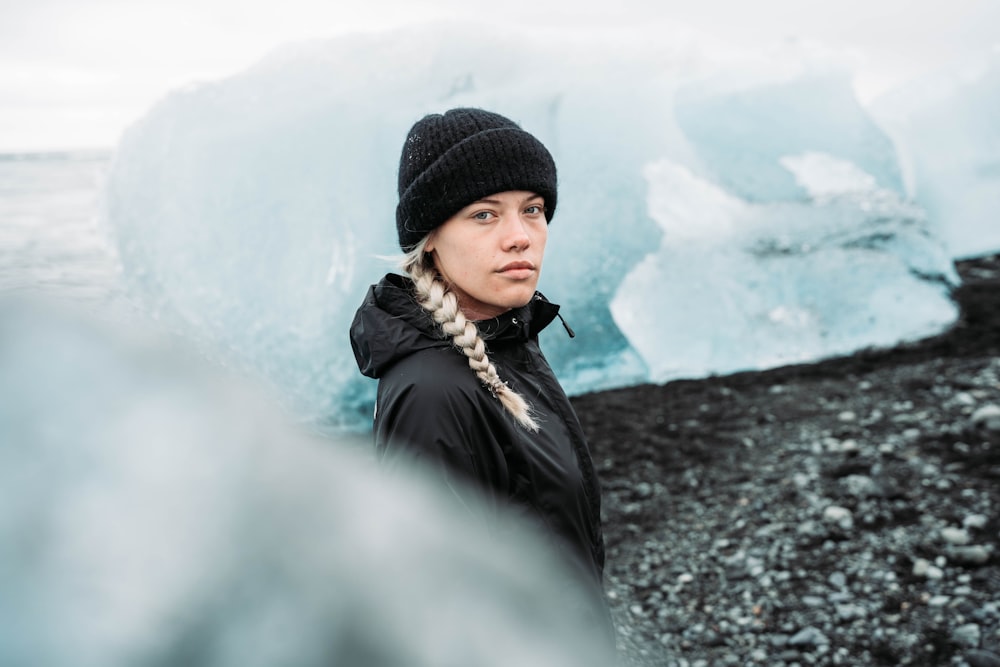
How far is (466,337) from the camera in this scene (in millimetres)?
1714

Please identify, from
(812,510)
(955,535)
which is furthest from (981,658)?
(812,510)

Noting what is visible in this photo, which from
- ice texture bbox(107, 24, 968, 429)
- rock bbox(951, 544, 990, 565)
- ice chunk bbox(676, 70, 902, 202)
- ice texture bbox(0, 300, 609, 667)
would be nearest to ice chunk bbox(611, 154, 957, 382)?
ice texture bbox(107, 24, 968, 429)

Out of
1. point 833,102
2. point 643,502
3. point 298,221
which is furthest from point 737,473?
point 833,102

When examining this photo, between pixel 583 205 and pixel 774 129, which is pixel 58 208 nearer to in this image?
pixel 583 205

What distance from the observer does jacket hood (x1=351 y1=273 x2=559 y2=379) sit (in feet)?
5.63

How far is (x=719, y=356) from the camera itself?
6156mm

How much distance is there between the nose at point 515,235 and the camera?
1.77 metres

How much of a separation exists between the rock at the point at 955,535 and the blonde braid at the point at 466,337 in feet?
9.32

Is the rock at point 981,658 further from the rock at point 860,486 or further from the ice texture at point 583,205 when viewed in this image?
the ice texture at point 583,205

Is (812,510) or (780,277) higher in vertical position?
(780,277)

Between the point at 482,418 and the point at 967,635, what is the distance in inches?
101

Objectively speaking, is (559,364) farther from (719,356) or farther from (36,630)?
(36,630)

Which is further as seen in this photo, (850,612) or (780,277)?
(780,277)

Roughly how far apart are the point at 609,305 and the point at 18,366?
227 inches
